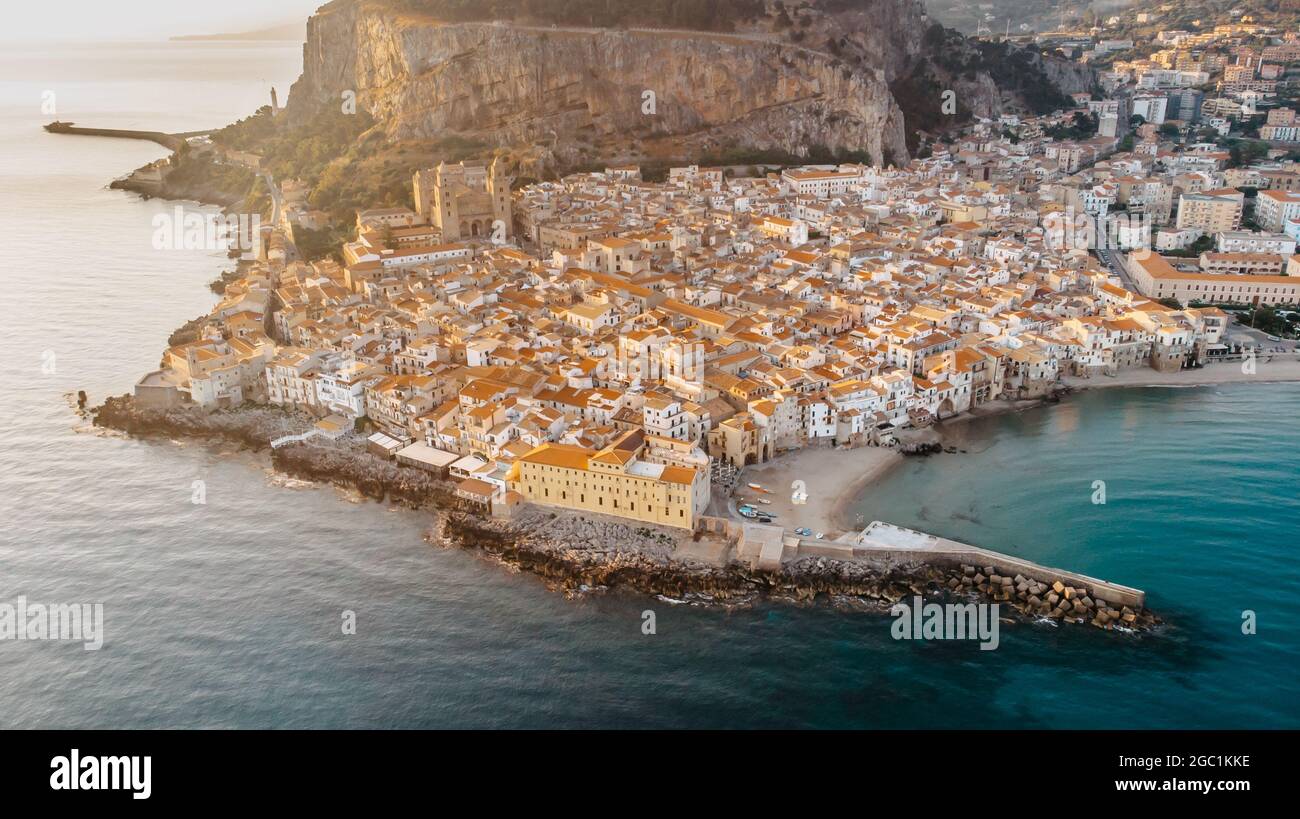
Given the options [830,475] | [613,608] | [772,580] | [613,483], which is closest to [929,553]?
[772,580]

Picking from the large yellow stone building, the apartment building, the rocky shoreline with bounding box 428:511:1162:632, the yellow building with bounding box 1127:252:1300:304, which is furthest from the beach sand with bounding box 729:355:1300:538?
the large yellow stone building

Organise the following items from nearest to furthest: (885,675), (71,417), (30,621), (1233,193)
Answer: (885,675)
(30,621)
(71,417)
(1233,193)

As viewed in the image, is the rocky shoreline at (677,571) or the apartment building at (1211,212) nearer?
the rocky shoreline at (677,571)

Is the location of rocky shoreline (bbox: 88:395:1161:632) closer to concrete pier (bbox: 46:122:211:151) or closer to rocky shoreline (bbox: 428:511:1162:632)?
rocky shoreline (bbox: 428:511:1162:632)

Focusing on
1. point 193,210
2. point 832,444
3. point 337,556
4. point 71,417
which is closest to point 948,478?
point 832,444

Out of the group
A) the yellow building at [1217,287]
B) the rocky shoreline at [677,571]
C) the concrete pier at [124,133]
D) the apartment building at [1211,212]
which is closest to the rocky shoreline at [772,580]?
the rocky shoreline at [677,571]

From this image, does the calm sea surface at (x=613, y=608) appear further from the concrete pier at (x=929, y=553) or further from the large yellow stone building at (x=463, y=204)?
A: the large yellow stone building at (x=463, y=204)

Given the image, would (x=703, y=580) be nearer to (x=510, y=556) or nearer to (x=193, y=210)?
(x=510, y=556)

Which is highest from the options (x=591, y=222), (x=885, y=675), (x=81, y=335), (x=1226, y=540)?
(x=591, y=222)
